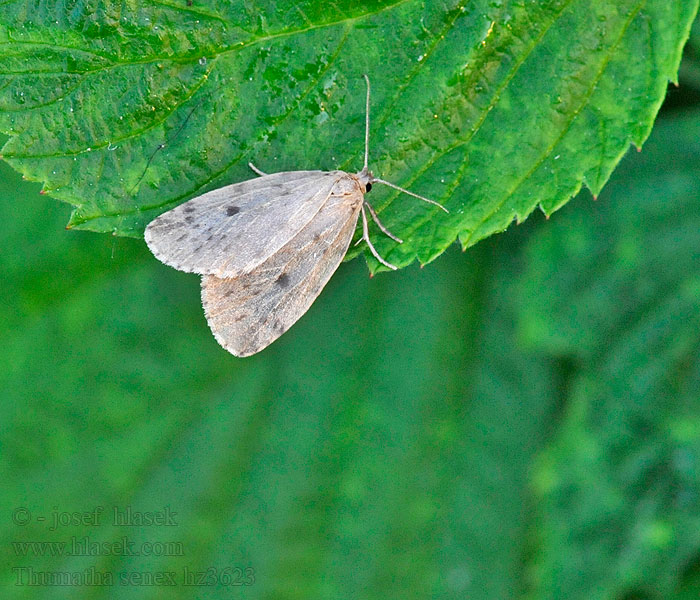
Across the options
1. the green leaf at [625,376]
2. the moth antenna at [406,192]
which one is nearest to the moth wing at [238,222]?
the moth antenna at [406,192]

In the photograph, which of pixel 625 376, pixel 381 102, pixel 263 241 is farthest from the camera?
pixel 625 376

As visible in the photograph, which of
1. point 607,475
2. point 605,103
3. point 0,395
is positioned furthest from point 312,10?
point 0,395

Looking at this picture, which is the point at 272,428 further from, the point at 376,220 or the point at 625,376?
the point at 625,376

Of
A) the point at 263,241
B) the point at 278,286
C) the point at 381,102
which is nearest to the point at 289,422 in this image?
the point at 278,286

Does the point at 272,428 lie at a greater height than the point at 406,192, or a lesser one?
lesser

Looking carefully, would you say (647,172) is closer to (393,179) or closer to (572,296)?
(572,296)

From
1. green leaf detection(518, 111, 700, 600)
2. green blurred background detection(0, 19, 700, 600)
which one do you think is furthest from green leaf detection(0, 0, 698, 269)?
green blurred background detection(0, 19, 700, 600)
